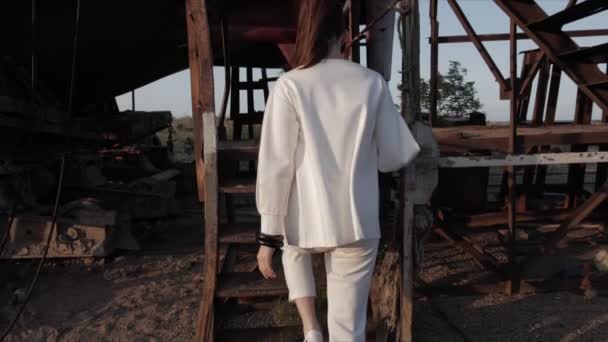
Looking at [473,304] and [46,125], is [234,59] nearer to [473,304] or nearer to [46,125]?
[46,125]

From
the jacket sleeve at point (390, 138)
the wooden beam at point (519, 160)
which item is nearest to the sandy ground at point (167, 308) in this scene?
the wooden beam at point (519, 160)

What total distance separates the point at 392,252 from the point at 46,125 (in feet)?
13.5

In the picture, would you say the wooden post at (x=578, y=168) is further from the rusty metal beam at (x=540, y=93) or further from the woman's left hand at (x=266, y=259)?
the woman's left hand at (x=266, y=259)

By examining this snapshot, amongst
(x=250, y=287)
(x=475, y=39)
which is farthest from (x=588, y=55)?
(x=250, y=287)

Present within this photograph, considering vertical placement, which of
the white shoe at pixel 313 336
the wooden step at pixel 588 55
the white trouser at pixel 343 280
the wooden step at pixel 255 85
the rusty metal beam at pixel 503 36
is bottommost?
the white shoe at pixel 313 336

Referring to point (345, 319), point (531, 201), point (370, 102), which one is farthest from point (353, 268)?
point (531, 201)

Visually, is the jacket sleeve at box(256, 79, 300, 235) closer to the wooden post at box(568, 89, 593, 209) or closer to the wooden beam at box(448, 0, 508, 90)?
the wooden beam at box(448, 0, 508, 90)

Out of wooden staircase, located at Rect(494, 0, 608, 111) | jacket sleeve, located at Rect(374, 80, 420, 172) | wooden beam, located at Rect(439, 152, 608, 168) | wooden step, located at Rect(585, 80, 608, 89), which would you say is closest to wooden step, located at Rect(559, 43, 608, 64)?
wooden staircase, located at Rect(494, 0, 608, 111)

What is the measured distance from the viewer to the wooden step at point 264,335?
11.0 feet

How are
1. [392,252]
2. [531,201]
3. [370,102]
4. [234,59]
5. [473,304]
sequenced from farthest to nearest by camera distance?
1. [234,59]
2. [531,201]
3. [473,304]
4. [392,252]
5. [370,102]

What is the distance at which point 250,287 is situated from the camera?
10.4 ft

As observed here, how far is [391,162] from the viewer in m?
2.19

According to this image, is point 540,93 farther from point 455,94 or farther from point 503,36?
point 455,94

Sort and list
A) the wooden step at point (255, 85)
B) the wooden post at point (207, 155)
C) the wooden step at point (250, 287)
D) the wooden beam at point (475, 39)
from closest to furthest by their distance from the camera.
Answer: the wooden post at point (207, 155)
the wooden step at point (250, 287)
the wooden beam at point (475, 39)
the wooden step at point (255, 85)
